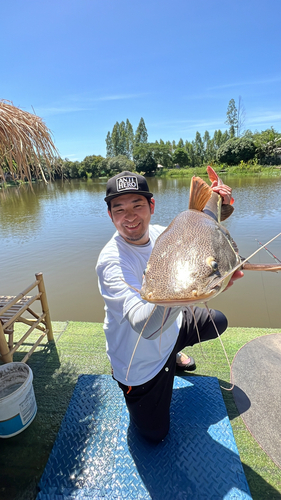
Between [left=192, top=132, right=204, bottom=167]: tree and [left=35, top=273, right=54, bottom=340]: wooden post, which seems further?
[left=192, top=132, right=204, bottom=167]: tree

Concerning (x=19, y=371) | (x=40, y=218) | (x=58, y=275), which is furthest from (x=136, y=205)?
(x=40, y=218)

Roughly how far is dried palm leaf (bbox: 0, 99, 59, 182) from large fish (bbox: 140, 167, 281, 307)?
2638 millimetres

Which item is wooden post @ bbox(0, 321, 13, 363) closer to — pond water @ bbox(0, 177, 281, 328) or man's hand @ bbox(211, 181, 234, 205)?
pond water @ bbox(0, 177, 281, 328)

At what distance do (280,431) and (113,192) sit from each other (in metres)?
2.81

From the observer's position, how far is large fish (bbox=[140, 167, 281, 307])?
0.97 meters

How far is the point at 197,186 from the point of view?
6.05 feet

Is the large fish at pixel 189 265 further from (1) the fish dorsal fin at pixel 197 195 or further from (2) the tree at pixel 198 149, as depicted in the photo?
(2) the tree at pixel 198 149

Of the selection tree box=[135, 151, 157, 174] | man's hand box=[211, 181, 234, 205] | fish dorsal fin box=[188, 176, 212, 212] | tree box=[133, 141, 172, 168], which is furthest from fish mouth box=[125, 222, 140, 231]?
tree box=[133, 141, 172, 168]

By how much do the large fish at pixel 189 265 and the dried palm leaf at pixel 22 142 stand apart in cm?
264

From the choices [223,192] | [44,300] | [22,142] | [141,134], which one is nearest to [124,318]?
[223,192]

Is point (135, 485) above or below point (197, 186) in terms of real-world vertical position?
below

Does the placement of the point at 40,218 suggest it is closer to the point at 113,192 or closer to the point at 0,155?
the point at 0,155

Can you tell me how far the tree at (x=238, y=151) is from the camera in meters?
42.9

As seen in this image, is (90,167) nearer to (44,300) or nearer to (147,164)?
(147,164)
